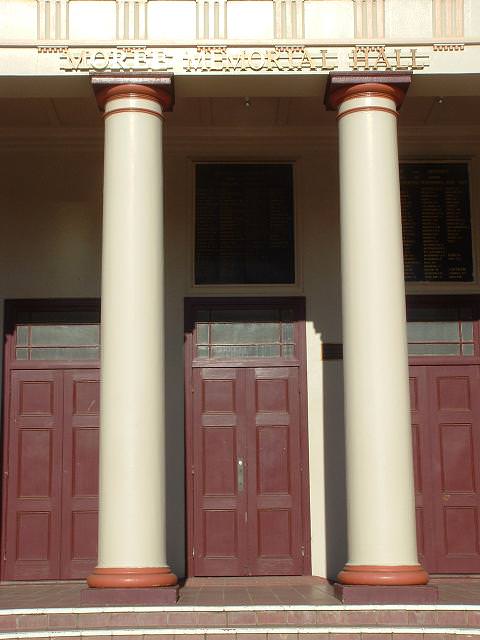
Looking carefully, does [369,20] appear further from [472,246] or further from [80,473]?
[80,473]

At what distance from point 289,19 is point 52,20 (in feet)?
7.97

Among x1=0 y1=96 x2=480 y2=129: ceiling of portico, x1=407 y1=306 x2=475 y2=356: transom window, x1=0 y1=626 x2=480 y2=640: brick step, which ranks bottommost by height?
x1=0 y1=626 x2=480 y2=640: brick step

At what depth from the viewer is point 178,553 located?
11.8m

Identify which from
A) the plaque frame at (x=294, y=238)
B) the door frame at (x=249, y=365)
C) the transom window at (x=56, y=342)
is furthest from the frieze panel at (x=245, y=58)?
the transom window at (x=56, y=342)

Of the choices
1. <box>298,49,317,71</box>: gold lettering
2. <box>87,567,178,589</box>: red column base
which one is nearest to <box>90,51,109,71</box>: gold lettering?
<box>298,49,317,71</box>: gold lettering

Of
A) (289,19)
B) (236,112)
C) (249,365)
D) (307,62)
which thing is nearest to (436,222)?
(236,112)

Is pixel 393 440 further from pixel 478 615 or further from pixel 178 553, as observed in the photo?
pixel 178 553

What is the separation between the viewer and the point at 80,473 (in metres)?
12.1

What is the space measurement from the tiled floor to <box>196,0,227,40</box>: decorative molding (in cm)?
565

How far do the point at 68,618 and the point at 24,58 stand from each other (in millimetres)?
5511

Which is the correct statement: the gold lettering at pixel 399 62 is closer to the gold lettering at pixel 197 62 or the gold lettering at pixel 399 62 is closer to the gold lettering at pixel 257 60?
the gold lettering at pixel 257 60

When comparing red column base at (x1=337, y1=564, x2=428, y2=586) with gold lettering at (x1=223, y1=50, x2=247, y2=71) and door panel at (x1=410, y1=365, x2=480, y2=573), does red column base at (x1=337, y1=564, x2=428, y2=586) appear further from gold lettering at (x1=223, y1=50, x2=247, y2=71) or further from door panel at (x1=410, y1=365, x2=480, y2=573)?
Result: gold lettering at (x1=223, y1=50, x2=247, y2=71)

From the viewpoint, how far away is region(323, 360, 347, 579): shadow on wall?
1191cm

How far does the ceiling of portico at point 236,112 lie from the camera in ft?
38.3
